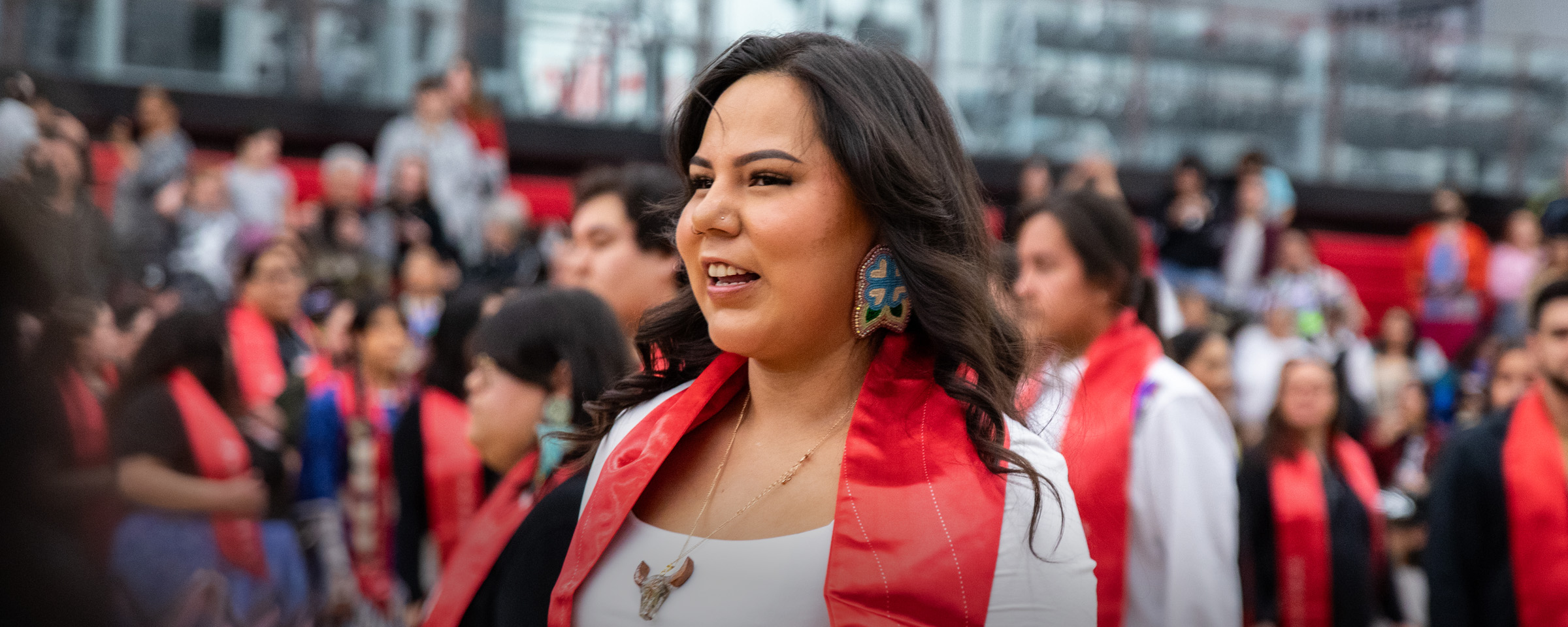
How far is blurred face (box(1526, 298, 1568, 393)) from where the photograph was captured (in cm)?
319

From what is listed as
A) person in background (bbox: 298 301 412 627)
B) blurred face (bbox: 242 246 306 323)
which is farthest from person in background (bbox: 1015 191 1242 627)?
blurred face (bbox: 242 246 306 323)

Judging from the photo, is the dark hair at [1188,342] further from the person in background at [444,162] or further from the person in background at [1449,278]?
the person in background at [1449,278]

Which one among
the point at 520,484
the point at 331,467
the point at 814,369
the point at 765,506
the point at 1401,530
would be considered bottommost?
the point at 1401,530

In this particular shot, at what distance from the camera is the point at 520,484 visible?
2.35 meters

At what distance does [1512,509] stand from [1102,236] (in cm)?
128

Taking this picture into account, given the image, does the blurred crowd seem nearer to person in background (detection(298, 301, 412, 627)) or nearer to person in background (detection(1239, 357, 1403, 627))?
person in background (detection(298, 301, 412, 627))

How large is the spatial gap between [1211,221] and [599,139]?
4.92 meters

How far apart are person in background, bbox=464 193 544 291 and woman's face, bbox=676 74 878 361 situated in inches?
207

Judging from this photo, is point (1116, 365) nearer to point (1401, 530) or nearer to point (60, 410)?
point (60, 410)

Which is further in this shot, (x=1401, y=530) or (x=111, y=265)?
(x=1401, y=530)

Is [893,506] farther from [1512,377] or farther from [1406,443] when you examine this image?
[1406,443]

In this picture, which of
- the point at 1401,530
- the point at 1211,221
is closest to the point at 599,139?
the point at 1211,221

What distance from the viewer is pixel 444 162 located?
7.89 meters

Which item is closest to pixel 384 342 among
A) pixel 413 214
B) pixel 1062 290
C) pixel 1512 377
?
pixel 413 214
